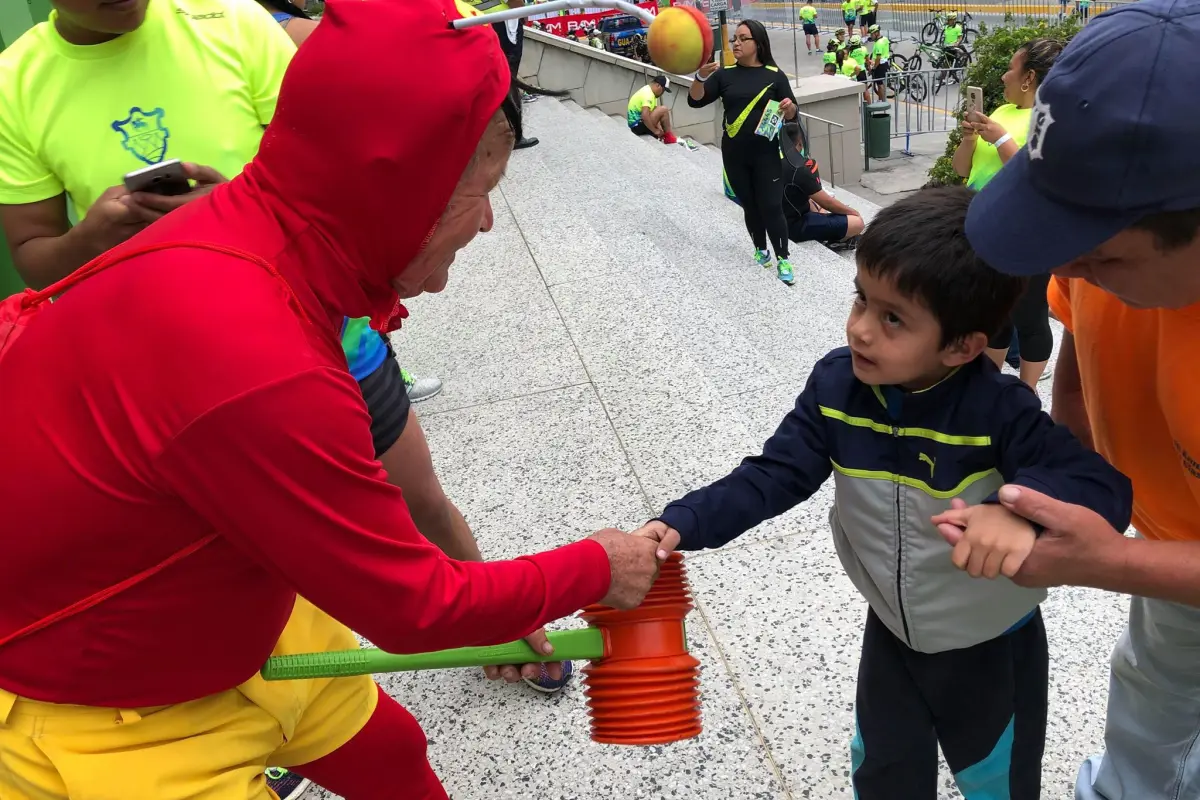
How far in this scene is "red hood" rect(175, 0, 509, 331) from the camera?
1102 millimetres

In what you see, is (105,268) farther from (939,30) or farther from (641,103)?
(939,30)

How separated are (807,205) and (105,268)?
668 centimetres

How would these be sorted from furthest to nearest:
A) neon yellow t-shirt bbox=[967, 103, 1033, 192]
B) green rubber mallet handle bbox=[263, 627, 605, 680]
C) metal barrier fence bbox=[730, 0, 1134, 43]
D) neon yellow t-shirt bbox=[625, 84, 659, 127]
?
metal barrier fence bbox=[730, 0, 1134, 43] → neon yellow t-shirt bbox=[625, 84, 659, 127] → neon yellow t-shirt bbox=[967, 103, 1033, 192] → green rubber mallet handle bbox=[263, 627, 605, 680]

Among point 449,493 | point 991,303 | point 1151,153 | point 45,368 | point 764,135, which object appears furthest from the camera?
point 764,135

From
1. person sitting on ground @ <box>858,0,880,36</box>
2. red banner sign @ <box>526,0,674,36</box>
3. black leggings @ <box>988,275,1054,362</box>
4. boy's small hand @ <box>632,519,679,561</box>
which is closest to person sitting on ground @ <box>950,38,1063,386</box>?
black leggings @ <box>988,275,1054,362</box>

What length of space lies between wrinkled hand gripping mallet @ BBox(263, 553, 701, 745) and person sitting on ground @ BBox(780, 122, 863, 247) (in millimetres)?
5968

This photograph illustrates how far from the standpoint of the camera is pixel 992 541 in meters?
1.23

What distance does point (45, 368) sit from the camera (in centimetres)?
111

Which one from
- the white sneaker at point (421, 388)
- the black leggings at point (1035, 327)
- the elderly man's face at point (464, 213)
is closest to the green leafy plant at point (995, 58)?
the black leggings at point (1035, 327)

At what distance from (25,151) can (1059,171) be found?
74.3 inches

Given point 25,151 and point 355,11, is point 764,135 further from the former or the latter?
point 355,11

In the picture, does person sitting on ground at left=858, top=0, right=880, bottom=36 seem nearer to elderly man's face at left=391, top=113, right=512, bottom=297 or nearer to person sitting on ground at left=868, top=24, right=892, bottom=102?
person sitting on ground at left=868, top=24, right=892, bottom=102

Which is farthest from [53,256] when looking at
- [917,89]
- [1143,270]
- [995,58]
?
[917,89]

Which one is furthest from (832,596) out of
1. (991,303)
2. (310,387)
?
(310,387)
